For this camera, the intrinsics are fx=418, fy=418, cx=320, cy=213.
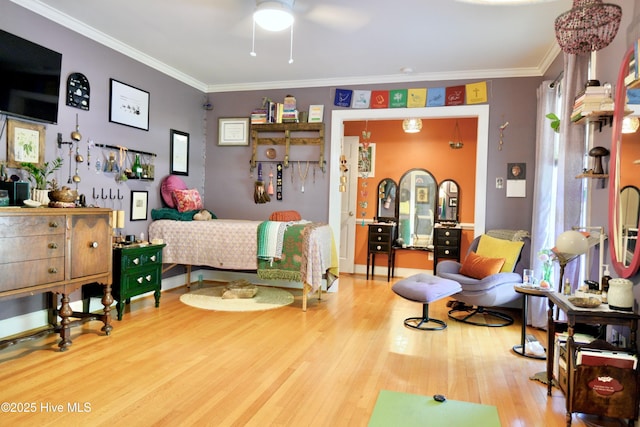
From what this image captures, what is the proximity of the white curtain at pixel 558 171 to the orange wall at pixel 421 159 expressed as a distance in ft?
6.27

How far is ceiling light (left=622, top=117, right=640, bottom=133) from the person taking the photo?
2.21 metres

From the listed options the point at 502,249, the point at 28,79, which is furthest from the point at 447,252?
the point at 28,79

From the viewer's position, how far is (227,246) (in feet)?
15.1

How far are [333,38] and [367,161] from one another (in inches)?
116

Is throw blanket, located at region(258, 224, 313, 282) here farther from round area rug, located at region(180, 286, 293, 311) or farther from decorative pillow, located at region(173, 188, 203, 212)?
Answer: decorative pillow, located at region(173, 188, 203, 212)

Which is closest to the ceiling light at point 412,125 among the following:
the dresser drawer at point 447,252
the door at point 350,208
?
the door at point 350,208

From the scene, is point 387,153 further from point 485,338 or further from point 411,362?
point 411,362

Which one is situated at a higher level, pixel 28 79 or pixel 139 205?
pixel 28 79

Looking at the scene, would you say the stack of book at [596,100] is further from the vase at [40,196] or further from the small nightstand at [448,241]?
the vase at [40,196]

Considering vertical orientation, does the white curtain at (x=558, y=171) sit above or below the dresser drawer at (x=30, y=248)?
above

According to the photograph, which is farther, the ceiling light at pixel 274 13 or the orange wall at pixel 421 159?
the orange wall at pixel 421 159

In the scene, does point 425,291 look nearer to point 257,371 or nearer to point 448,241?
point 257,371

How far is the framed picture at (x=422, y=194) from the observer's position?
21.4 ft

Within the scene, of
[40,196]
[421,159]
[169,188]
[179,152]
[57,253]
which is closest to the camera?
[57,253]
